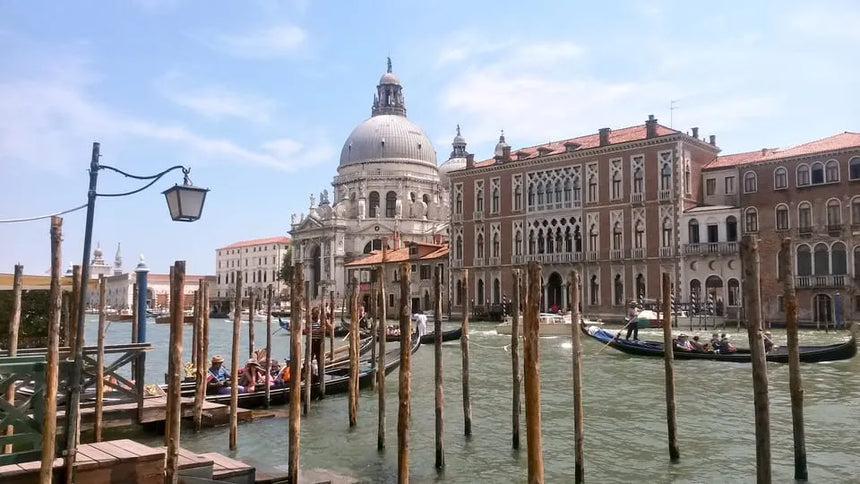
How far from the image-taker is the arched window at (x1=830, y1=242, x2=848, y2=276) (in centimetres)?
2464

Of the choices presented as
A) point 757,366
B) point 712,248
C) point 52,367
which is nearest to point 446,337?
point 712,248

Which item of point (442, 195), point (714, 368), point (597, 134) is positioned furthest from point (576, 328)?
point (442, 195)

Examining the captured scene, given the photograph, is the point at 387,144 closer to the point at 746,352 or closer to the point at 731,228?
the point at 731,228

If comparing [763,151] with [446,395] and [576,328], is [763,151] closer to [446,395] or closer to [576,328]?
[446,395]

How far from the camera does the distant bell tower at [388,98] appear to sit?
61.6m

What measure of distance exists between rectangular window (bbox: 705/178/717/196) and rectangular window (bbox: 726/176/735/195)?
0.50 metres

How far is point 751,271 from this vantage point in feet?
18.6

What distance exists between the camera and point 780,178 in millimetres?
26281

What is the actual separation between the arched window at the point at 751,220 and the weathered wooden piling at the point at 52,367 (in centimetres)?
2518

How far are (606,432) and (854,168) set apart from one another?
19.2 metres

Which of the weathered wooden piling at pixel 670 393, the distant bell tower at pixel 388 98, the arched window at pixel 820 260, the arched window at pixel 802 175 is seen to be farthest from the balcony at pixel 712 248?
the distant bell tower at pixel 388 98

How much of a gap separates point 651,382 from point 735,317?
1488cm

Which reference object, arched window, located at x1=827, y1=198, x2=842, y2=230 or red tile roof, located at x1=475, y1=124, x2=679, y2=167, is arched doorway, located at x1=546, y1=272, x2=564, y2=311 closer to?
red tile roof, located at x1=475, y1=124, x2=679, y2=167

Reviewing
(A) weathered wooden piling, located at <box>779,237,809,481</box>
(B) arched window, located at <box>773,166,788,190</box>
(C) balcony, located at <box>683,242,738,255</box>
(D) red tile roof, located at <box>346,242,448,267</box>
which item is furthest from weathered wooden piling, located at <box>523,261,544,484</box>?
(D) red tile roof, located at <box>346,242,448,267</box>
